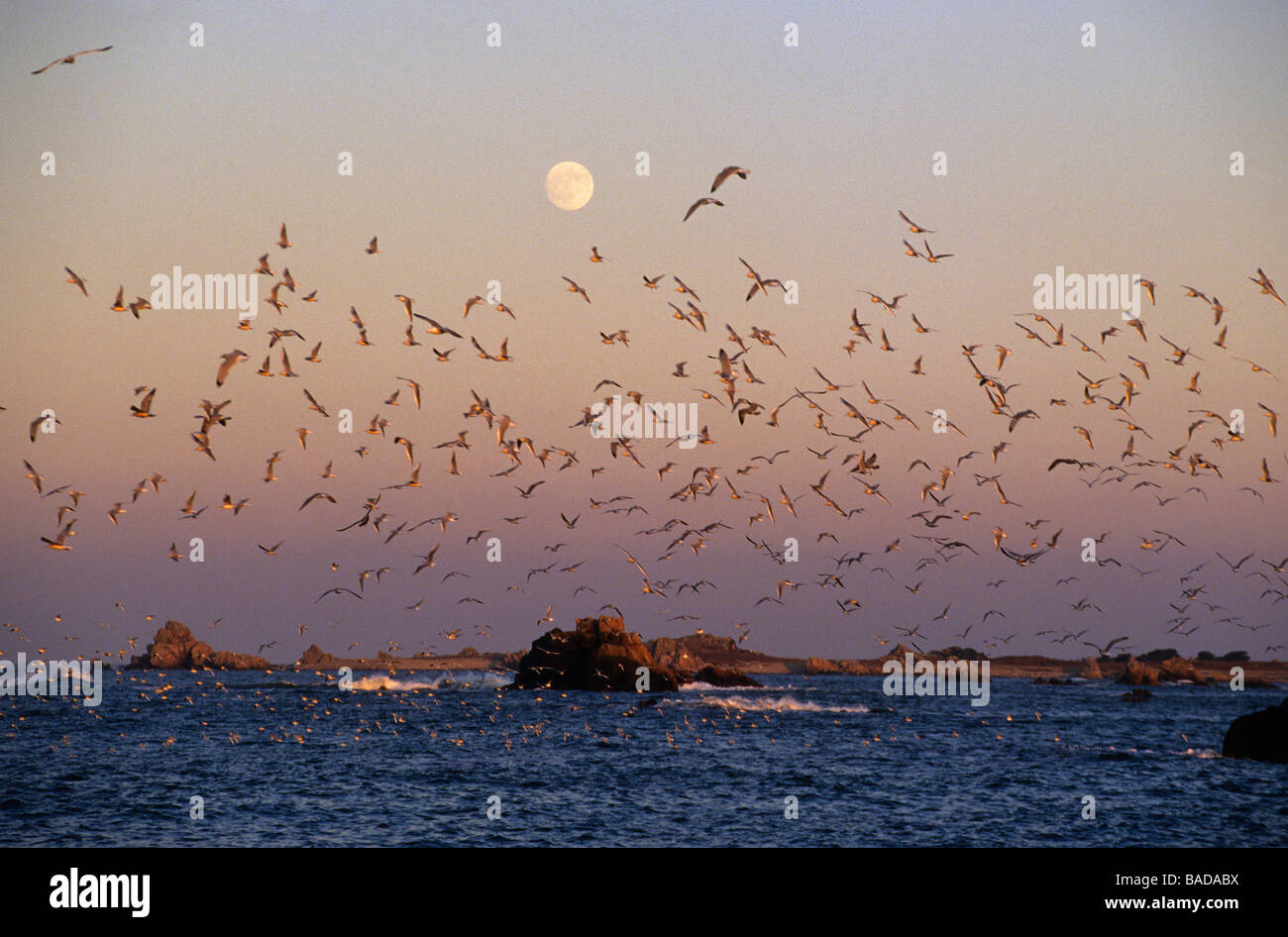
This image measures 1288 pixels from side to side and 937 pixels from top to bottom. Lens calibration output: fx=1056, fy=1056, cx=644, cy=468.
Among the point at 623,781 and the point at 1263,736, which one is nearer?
the point at 623,781

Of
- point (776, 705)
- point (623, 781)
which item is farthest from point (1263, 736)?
point (776, 705)

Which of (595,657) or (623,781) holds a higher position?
(623,781)

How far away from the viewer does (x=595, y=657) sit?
134m

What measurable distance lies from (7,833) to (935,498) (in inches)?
1528

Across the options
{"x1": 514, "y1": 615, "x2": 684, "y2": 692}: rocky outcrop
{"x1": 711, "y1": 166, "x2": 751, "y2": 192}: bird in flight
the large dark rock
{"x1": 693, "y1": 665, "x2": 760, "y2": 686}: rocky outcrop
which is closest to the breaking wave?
{"x1": 514, "y1": 615, "x2": 684, "y2": 692}: rocky outcrop

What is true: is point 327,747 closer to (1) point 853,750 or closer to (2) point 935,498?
(1) point 853,750

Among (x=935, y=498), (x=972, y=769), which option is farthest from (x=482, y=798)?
(x=972, y=769)

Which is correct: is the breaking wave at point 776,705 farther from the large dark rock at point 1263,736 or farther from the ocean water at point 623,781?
the large dark rock at point 1263,736

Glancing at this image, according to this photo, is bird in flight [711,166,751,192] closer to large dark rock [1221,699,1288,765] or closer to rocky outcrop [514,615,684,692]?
large dark rock [1221,699,1288,765]

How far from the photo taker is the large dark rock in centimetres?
5816

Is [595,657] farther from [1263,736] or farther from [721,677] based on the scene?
[1263,736]

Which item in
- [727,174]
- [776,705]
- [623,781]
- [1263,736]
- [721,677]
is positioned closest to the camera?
[727,174]

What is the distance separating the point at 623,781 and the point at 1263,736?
1438 inches

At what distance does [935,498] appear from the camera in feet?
135
